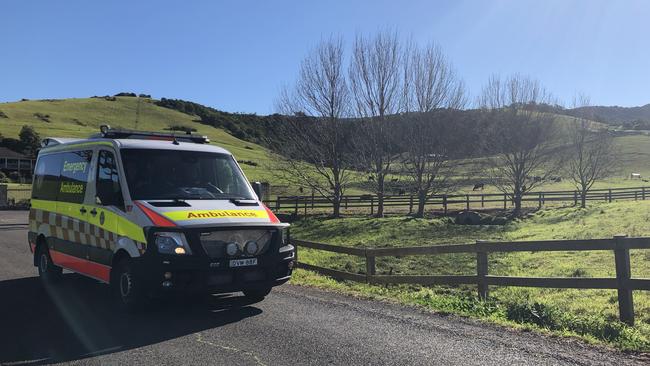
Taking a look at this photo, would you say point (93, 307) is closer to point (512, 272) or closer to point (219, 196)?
point (219, 196)

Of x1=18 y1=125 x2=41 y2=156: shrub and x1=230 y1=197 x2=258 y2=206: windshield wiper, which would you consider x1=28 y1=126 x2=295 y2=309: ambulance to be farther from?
x1=18 y1=125 x2=41 y2=156: shrub

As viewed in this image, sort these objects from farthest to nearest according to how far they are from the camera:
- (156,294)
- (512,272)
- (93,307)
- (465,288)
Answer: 1. (512,272)
2. (465,288)
3. (93,307)
4. (156,294)

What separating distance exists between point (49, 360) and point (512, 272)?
Answer: 1013 cm

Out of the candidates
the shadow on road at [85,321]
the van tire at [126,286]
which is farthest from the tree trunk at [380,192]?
the van tire at [126,286]

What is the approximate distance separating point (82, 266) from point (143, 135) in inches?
88.7

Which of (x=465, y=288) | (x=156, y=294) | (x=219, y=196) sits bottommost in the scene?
(x=465, y=288)

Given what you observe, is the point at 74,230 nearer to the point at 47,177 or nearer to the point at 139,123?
the point at 47,177

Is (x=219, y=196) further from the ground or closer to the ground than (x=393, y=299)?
further from the ground

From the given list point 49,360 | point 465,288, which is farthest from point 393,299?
point 49,360

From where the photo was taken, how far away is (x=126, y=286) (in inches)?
272

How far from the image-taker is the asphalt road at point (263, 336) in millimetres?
5184

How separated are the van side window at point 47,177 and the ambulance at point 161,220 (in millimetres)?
179

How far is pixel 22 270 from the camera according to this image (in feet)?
36.2

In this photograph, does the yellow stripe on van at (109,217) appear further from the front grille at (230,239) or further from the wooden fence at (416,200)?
the wooden fence at (416,200)
